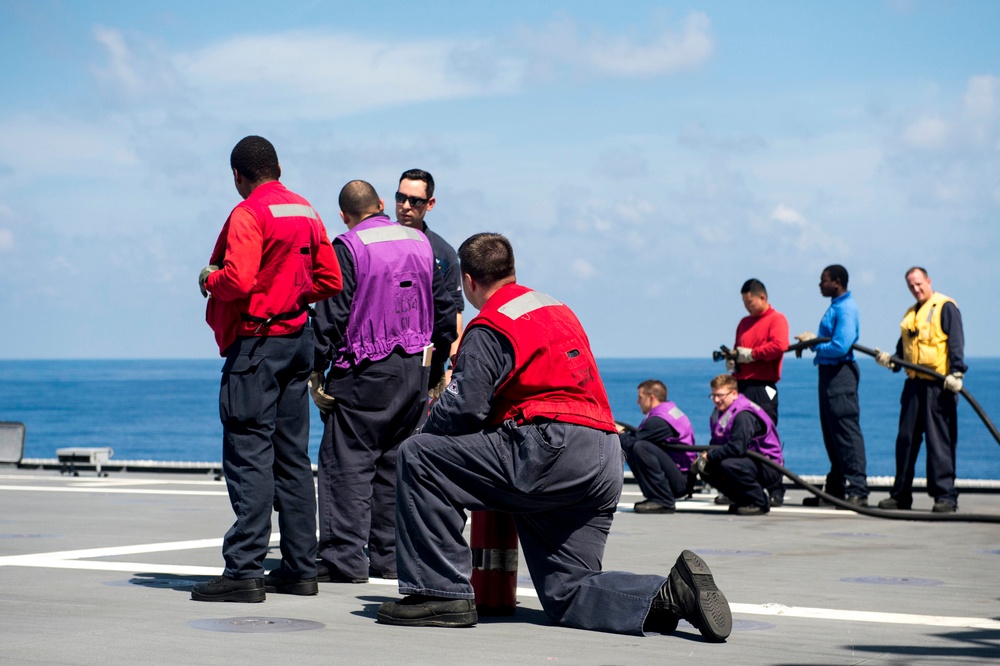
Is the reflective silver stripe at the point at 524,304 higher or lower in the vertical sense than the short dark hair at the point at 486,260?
lower

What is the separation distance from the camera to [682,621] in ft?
19.6

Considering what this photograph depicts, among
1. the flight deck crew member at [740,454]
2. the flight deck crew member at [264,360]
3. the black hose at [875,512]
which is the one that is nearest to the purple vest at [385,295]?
the flight deck crew member at [264,360]

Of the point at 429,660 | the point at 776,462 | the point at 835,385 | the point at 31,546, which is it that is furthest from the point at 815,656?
the point at 835,385

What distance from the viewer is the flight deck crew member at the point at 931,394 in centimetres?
1216

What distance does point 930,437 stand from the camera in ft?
40.4

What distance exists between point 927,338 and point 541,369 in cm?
781

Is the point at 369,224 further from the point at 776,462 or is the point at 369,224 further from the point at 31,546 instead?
the point at 776,462

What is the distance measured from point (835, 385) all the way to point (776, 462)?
120 cm

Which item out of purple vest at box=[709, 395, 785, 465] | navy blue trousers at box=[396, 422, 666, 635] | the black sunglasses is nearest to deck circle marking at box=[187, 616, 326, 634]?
navy blue trousers at box=[396, 422, 666, 635]

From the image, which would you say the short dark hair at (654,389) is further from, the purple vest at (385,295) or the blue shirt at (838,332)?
the purple vest at (385,295)

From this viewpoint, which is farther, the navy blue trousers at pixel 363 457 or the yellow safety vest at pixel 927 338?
the yellow safety vest at pixel 927 338

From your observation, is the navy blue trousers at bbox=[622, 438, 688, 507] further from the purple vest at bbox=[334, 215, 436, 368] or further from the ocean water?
the ocean water

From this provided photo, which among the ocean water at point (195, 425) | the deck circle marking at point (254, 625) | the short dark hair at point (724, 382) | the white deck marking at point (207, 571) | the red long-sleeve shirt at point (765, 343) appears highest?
the red long-sleeve shirt at point (765, 343)

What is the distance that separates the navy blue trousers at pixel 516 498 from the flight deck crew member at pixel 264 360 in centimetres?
97
